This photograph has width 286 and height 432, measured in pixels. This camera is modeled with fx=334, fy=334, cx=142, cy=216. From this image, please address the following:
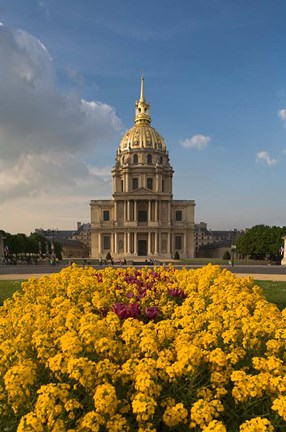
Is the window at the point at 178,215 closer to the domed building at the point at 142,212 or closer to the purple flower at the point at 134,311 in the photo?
the domed building at the point at 142,212

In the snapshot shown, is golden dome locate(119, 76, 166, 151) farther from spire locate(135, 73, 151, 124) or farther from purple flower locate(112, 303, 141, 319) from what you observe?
purple flower locate(112, 303, 141, 319)

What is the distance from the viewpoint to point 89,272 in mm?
→ 14297

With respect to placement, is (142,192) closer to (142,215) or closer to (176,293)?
(142,215)

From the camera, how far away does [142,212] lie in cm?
9188

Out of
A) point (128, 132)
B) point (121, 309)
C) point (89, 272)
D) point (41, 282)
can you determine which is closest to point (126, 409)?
point (121, 309)

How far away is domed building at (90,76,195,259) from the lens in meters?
88.9

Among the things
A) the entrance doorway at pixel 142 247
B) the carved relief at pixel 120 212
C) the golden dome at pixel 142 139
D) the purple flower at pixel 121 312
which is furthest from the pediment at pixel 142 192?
the purple flower at pixel 121 312

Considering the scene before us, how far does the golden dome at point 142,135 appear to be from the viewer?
320 feet

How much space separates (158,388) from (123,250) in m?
85.7

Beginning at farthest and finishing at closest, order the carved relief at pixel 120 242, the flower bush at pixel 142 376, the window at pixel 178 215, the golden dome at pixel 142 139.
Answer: the golden dome at pixel 142 139
the window at pixel 178 215
the carved relief at pixel 120 242
the flower bush at pixel 142 376

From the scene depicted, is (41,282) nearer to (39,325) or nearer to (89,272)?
(89,272)

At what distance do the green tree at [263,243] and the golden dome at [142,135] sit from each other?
39298mm

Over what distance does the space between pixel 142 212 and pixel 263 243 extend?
1348 inches

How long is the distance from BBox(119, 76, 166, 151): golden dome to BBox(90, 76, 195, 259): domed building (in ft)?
0.98
